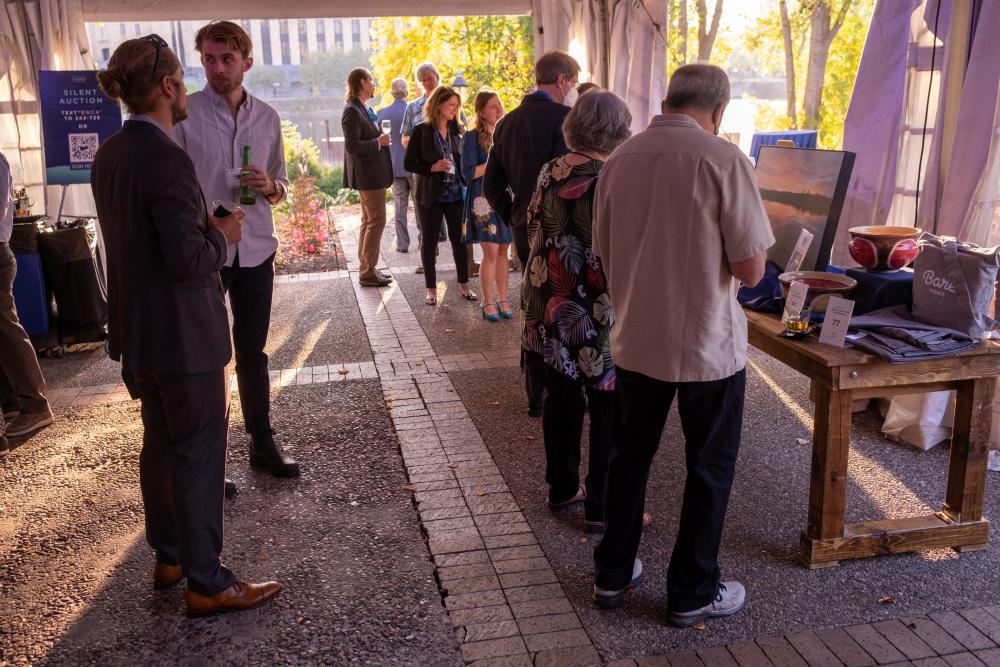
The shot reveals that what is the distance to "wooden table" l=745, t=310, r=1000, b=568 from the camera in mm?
3170

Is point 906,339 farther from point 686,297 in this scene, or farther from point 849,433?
point 686,297

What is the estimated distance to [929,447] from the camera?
445 centimetres

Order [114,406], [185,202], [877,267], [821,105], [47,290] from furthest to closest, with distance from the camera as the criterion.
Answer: [821,105] → [47,290] → [114,406] → [877,267] → [185,202]

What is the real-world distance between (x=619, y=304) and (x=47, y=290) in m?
5.70

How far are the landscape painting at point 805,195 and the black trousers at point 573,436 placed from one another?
1076mm

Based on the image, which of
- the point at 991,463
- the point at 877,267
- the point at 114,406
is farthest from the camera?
the point at 114,406

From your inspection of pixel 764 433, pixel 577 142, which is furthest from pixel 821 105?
pixel 577 142

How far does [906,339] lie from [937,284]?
11.8 inches

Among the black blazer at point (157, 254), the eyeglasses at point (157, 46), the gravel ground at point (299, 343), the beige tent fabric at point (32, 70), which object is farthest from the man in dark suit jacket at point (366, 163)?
the black blazer at point (157, 254)

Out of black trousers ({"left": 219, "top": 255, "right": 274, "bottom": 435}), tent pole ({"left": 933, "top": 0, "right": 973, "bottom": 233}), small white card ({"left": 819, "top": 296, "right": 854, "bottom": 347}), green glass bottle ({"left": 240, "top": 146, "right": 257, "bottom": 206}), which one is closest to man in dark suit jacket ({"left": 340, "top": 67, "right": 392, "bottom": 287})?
black trousers ({"left": 219, "top": 255, "right": 274, "bottom": 435})

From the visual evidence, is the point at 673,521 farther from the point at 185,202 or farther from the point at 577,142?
the point at 185,202

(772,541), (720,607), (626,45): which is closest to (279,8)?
(626,45)

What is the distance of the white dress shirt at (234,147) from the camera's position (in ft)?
12.3

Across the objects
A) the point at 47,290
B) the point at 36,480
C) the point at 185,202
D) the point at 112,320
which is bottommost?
the point at 36,480
